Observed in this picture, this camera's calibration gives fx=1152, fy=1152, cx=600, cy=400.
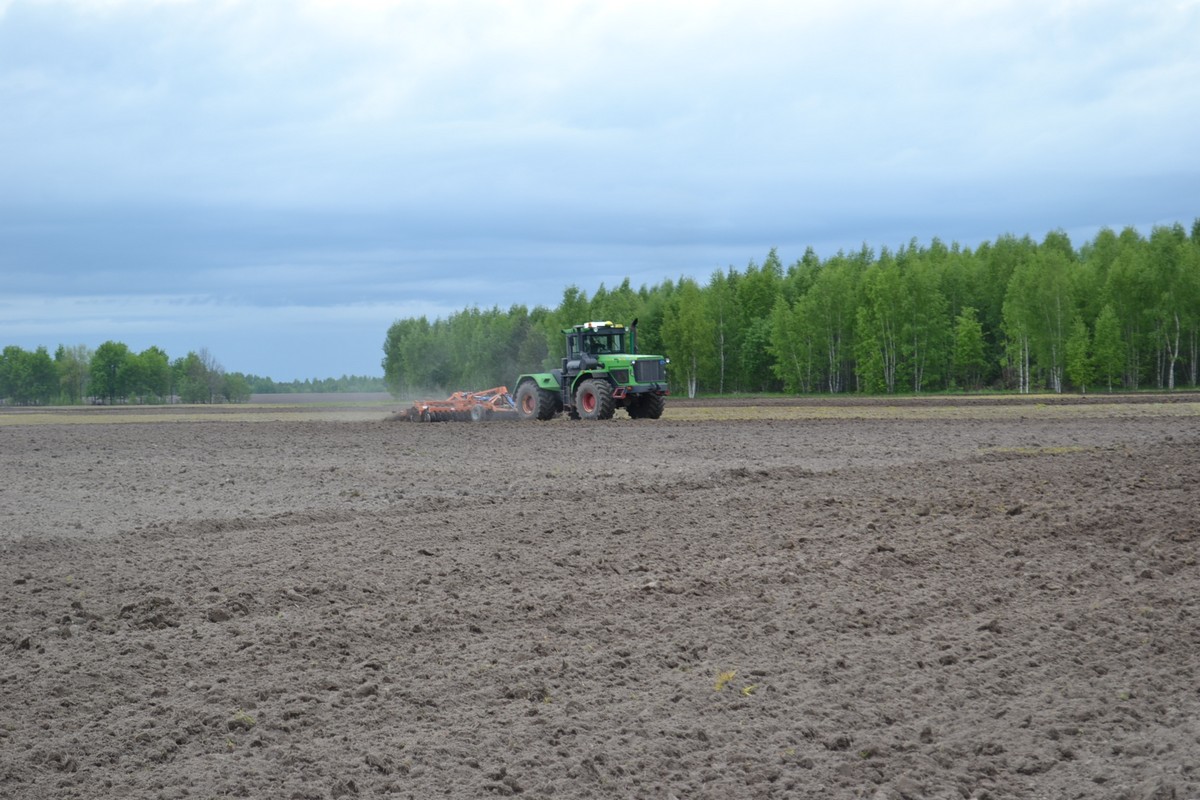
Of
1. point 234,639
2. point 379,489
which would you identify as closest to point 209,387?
point 379,489

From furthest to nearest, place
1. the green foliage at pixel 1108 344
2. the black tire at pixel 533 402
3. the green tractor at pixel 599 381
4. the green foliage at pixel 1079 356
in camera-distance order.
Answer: the green foliage at pixel 1108 344, the green foliage at pixel 1079 356, the black tire at pixel 533 402, the green tractor at pixel 599 381

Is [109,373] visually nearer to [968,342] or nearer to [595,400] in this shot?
[968,342]

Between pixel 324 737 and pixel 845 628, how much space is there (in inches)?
149

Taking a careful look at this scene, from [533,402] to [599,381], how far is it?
3114 millimetres

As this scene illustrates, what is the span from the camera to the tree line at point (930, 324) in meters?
78.6

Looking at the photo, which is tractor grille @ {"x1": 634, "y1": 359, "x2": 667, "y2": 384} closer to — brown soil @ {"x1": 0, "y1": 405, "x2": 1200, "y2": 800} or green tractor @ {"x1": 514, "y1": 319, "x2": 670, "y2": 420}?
green tractor @ {"x1": 514, "y1": 319, "x2": 670, "y2": 420}

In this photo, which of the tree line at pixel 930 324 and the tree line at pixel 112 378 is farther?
the tree line at pixel 112 378

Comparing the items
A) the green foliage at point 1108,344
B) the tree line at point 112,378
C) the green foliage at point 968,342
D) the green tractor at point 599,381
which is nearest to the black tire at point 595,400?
the green tractor at point 599,381

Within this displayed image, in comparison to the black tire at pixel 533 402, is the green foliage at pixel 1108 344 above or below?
above

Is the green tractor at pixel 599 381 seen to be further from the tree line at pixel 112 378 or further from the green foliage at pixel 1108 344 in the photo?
the tree line at pixel 112 378

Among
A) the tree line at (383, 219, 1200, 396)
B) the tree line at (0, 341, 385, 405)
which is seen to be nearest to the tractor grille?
the tree line at (383, 219, 1200, 396)

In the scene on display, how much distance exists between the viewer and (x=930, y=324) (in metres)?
88.1

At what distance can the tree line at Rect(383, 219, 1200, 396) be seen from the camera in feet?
258

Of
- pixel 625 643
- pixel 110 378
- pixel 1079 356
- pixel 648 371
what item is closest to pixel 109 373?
pixel 110 378
